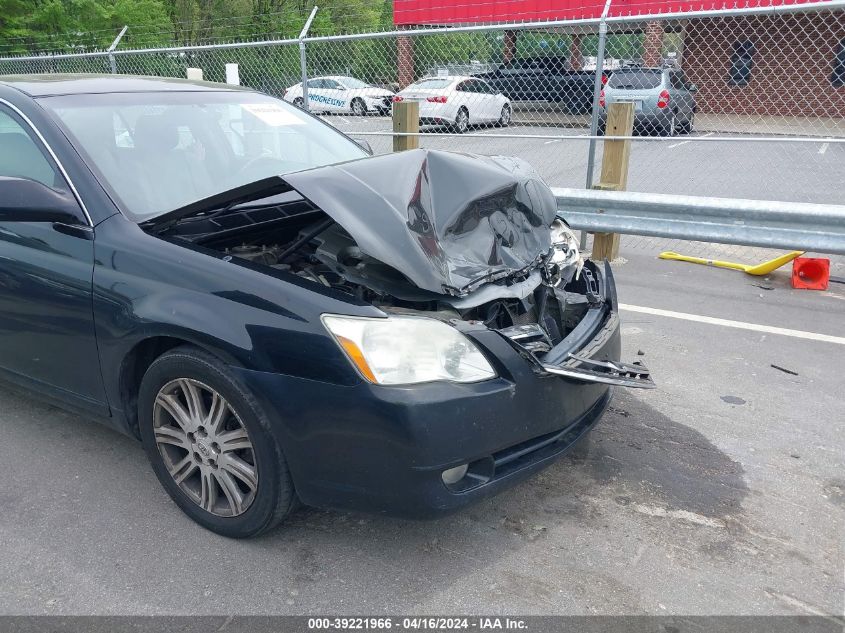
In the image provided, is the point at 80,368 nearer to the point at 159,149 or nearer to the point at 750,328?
the point at 159,149

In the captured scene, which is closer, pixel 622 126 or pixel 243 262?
pixel 243 262

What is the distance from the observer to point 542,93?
13.4 m

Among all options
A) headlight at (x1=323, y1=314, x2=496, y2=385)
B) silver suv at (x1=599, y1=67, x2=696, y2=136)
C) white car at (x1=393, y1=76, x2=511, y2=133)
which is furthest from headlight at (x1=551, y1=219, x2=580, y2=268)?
silver suv at (x1=599, y1=67, x2=696, y2=136)

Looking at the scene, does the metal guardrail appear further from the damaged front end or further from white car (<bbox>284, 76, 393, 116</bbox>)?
white car (<bbox>284, 76, 393, 116</bbox>)

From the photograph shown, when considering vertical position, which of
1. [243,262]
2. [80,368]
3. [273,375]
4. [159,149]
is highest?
[159,149]

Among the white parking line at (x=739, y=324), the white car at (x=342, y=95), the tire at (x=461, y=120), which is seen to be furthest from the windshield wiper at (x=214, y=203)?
the tire at (x=461, y=120)

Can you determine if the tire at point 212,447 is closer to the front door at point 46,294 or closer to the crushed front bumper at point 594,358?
the front door at point 46,294

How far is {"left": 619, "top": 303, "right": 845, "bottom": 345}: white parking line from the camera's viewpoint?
5.02m

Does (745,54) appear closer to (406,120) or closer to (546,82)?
(546,82)

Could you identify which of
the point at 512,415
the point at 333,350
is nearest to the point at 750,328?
the point at 512,415

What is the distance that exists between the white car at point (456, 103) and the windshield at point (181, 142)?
20.8ft

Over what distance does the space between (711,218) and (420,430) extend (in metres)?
4.44

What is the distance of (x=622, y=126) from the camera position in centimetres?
676

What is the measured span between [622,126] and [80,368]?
520 centimetres
